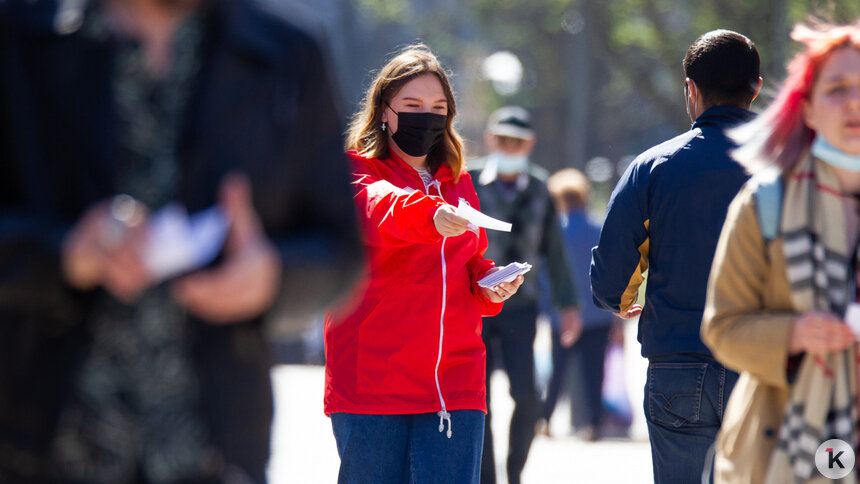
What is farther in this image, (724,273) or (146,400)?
(724,273)

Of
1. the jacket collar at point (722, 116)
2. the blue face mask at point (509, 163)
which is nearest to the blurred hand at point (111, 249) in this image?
the jacket collar at point (722, 116)

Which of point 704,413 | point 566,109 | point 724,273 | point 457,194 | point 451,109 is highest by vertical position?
point 566,109

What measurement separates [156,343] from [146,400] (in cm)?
10

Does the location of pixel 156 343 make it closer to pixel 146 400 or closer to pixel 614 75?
pixel 146 400

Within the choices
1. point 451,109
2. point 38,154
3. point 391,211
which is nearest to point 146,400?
point 38,154

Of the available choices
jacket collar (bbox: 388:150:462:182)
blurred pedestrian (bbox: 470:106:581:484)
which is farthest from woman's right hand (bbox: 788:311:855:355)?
blurred pedestrian (bbox: 470:106:581:484)

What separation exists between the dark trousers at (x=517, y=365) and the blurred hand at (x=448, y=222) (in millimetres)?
2858

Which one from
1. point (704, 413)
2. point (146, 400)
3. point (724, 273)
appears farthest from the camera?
point (704, 413)

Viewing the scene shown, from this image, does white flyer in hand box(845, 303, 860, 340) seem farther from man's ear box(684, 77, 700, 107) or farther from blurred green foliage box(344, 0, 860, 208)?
blurred green foliage box(344, 0, 860, 208)

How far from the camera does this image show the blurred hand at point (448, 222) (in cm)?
457

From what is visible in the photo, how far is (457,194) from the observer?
5.27m

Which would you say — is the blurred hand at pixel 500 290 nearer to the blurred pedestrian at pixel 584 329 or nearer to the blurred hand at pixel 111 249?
the blurred hand at pixel 111 249

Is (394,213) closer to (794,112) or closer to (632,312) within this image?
(632,312)

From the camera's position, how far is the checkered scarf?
3059 millimetres
